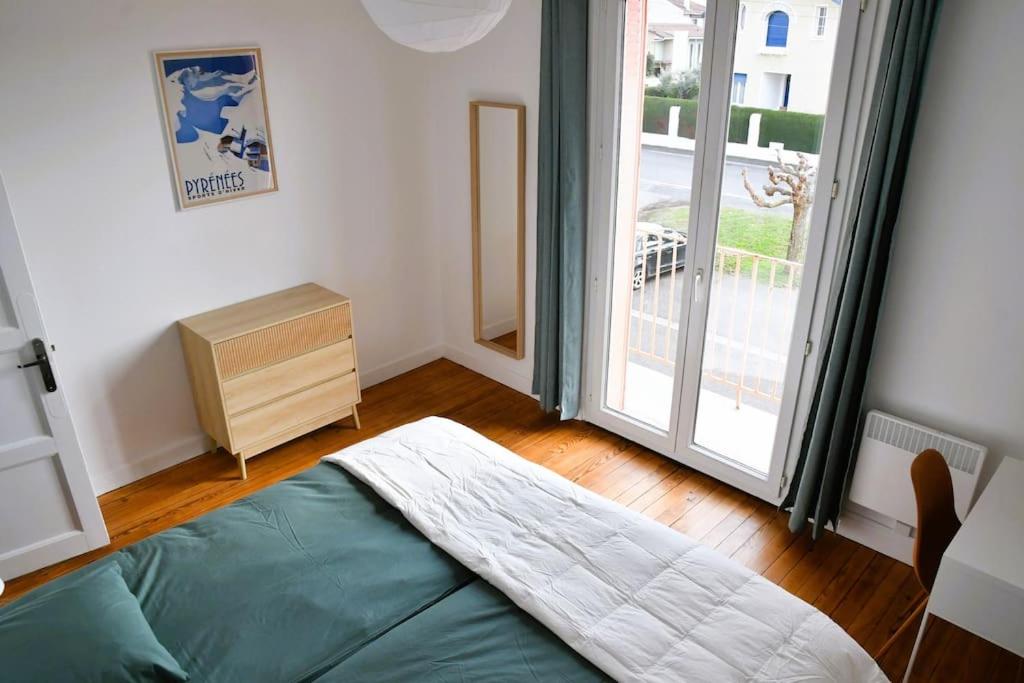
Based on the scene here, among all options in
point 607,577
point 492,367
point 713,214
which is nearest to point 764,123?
point 713,214

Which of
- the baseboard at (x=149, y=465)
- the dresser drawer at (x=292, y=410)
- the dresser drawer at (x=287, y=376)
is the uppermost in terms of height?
the dresser drawer at (x=287, y=376)

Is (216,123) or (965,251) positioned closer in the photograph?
(965,251)

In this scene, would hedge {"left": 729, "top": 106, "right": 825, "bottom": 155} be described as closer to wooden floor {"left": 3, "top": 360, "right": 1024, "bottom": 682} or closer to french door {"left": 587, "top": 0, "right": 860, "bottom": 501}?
french door {"left": 587, "top": 0, "right": 860, "bottom": 501}

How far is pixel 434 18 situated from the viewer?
5.31ft

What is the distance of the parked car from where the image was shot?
3374 millimetres

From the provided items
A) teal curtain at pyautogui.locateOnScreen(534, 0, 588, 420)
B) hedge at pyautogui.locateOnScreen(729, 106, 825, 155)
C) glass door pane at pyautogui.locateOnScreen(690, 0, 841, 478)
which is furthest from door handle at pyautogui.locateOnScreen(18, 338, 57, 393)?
hedge at pyautogui.locateOnScreen(729, 106, 825, 155)

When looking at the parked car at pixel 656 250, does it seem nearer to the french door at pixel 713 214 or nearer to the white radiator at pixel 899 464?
the french door at pixel 713 214

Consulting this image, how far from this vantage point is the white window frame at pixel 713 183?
2.53 meters

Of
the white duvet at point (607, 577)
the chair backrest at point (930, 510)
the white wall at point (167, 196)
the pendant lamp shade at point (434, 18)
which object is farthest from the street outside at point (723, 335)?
the pendant lamp shade at point (434, 18)

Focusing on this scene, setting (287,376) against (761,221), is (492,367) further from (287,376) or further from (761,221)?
(761,221)

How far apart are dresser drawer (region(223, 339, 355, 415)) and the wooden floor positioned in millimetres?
371

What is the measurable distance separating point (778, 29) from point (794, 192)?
2.00ft

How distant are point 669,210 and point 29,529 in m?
2.98

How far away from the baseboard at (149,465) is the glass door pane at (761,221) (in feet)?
8.22
